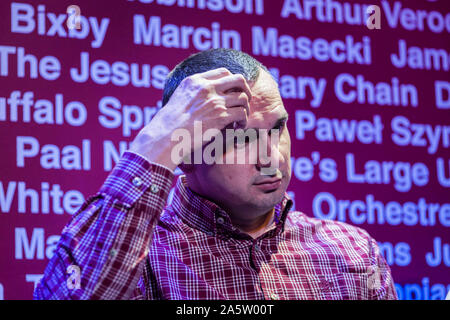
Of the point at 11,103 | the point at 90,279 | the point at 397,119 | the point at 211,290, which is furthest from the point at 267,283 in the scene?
the point at 397,119

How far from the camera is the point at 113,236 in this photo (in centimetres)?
128

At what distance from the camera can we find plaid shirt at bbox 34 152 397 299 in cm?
128

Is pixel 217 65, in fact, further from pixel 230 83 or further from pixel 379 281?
pixel 379 281

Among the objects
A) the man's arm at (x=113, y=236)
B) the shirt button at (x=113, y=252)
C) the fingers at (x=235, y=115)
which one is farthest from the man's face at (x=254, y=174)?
the shirt button at (x=113, y=252)

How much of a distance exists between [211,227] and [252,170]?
174mm

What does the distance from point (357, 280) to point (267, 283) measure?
235 millimetres

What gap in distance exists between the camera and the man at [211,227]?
1291 mm

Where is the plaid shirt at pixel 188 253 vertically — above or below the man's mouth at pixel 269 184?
below

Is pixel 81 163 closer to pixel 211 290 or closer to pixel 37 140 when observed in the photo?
pixel 37 140

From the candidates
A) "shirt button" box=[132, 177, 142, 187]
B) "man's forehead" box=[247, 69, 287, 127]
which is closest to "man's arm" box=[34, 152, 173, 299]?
"shirt button" box=[132, 177, 142, 187]

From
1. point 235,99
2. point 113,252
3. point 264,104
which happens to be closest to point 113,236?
point 113,252

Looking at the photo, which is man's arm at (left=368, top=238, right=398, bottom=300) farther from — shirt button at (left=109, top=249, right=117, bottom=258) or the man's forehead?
shirt button at (left=109, top=249, right=117, bottom=258)

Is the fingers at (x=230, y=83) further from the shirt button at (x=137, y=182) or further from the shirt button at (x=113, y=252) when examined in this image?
the shirt button at (x=113, y=252)

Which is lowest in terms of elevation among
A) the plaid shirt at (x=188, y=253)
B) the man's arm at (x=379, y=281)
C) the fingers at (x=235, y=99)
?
the man's arm at (x=379, y=281)
